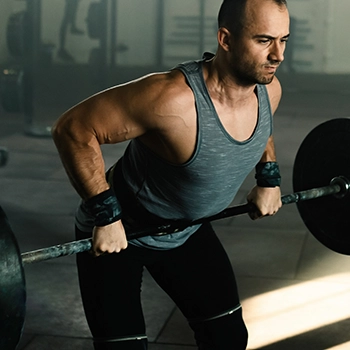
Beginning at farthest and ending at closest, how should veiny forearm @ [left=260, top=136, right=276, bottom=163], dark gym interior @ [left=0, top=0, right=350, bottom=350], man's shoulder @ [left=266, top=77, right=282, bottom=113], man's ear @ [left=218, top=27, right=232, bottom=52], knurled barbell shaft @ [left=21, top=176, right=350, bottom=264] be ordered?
dark gym interior @ [left=0, top=0, right=350, bottom=350] < veiny forearm @ [left=260, top=136, right=276, bottom=163] < man's shoulder @ [left=266, top=77, right=282, bottom=113] < man's ear @ [left=218, top=27, right=232, bottom=52] < knurled barbell shaft @ [left=21, top=176, right=350, bottom=264]

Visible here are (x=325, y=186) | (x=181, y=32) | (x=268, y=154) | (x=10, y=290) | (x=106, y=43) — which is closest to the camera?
(x=10, y=290)

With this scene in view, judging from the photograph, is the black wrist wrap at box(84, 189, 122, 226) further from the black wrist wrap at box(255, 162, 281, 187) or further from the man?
the black wrist wrap at box(255, 162, 281, 187)

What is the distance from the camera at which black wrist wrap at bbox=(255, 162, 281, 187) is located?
1.87m

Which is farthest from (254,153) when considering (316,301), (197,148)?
(316,301)

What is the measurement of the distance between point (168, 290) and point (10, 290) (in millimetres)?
532

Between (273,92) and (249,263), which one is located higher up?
(273,92)

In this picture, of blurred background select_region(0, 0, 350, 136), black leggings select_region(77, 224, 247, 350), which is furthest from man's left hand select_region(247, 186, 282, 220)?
blurred background select_region(0, 0, 350, 136)

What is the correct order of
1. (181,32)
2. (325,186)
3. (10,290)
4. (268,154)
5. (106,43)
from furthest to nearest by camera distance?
1. (106,43)
2. (181,32)
3. (325,186)
4. (268,154)
5. (10,290)

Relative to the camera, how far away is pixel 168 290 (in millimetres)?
1834

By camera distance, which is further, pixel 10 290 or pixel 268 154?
pixel 268 154

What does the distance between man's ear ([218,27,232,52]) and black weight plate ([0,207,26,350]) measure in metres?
0.56

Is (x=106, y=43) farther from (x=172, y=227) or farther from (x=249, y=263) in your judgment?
(x=172, y=227)

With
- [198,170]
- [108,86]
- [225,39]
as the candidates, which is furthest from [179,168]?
[108,86]

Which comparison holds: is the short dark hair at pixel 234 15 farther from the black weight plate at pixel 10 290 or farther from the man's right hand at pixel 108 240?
the black weight plate at pixel 10 290
